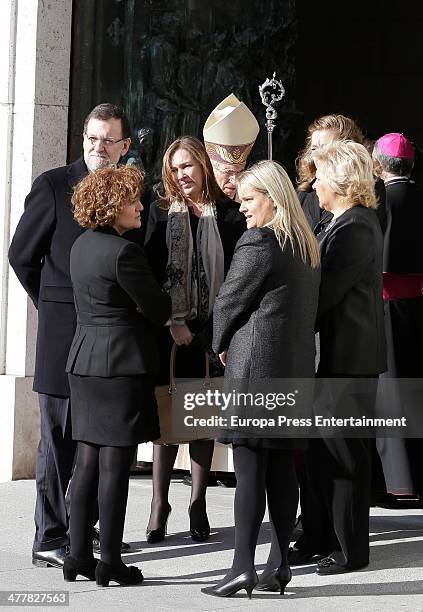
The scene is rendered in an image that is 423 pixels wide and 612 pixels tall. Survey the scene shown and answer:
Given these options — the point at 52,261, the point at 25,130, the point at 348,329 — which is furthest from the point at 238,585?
the point at 25,130

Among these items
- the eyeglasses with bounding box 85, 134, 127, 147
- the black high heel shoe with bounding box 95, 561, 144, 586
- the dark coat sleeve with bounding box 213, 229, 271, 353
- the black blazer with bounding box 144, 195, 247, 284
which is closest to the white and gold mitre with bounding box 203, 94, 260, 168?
the black blazer with bounding box 144, 195, 247, 284

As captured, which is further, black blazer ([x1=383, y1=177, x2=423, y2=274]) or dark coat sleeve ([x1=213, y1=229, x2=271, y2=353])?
black blazer ([x1=383, y1=177, x2=423, y2=274])

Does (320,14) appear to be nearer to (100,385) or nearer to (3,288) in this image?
(3,288)

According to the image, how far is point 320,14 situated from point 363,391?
25.2ft

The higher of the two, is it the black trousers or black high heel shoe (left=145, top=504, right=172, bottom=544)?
the black trousers

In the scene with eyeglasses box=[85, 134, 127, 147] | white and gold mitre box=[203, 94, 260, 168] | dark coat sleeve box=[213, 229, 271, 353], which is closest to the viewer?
dark coat sleeve box=[213, 229, 271, 353]

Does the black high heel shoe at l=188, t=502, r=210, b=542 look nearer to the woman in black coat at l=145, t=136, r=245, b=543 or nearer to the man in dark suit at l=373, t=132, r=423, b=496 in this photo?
the woman in black coat at l=145, t=136, r=245, b=543

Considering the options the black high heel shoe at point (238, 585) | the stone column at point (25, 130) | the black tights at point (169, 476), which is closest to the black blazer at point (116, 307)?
the black high heel shoe at point (238, 585)

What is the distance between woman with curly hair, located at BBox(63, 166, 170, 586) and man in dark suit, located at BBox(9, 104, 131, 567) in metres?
0.46

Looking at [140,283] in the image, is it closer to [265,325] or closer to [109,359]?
[109,359]

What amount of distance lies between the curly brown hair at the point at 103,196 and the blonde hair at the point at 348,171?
831mm

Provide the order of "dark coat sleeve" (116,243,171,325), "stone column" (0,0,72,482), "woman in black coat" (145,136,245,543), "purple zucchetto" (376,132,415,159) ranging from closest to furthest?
"dark coat sleeve" (116,243,171,325), "woman in black coat" (145,136,245,543), "purple zucchetto" (376,132,415,159), "stone column" (0,0,72,482)

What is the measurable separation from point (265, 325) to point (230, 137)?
182 cm

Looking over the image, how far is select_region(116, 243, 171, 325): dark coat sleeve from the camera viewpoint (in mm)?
5512
